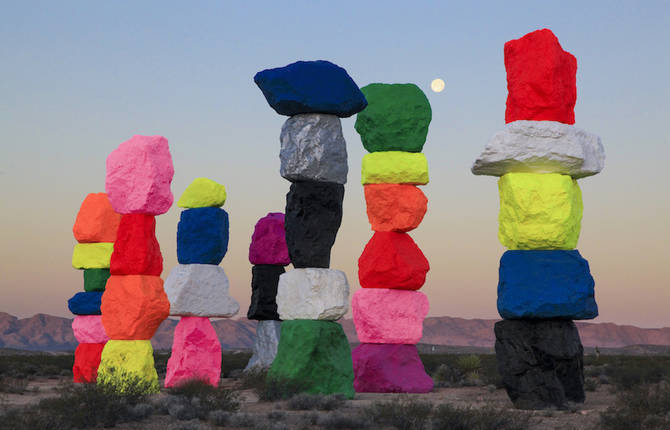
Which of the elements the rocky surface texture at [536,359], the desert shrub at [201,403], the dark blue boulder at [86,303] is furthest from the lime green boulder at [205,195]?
the rocky surface texture at [536,359]

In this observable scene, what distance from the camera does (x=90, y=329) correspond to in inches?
762

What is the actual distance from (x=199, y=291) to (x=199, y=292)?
0.03 metres

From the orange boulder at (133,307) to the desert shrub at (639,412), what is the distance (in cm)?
863

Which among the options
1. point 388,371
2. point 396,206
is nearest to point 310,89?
point 396,206

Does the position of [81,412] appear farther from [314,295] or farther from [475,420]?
[475,420]

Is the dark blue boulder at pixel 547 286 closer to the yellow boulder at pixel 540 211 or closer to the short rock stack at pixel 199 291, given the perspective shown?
the yellow boulder at pixel 540 211

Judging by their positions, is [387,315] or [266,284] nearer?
[387,315]

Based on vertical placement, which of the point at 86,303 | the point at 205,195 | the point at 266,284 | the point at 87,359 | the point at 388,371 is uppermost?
the point at 205,195

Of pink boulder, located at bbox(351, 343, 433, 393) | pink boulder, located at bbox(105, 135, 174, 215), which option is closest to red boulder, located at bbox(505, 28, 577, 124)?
pink boulder, located at bbox(351, 343, 433, 393)

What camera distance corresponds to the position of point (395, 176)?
17.8 metres

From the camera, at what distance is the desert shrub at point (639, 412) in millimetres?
10586

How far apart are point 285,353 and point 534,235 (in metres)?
4.83

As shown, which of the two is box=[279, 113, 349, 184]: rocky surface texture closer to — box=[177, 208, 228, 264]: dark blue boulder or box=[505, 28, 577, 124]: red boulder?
box=[505, 28, 577, 124]: red boulder

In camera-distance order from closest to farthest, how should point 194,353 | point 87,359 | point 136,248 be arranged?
point 136,248, point 194,353, point 87,359
